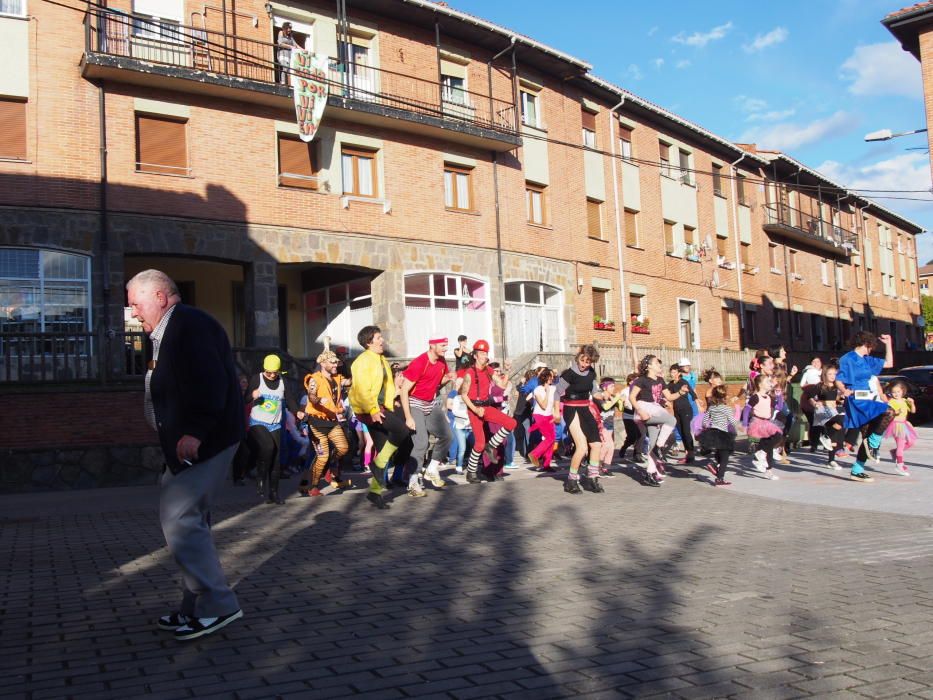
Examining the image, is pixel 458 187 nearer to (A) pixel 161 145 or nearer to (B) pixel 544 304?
(B) pixel 544 304

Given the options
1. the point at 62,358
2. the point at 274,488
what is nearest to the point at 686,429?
the point at 274,488

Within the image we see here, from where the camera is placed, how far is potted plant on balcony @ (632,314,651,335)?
93.4 ft

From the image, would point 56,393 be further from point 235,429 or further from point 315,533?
point 235,429

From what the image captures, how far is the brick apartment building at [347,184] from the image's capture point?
1695 cm

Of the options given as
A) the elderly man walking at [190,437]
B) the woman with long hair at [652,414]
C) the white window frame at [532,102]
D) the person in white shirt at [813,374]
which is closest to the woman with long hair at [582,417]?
the woman with long hair at [652,414]

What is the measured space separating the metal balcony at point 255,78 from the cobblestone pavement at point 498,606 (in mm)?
11381

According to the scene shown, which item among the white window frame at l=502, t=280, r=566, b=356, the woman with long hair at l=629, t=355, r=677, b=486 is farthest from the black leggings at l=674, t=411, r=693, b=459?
the white window frame at l=502, t=280, r=566, b=356

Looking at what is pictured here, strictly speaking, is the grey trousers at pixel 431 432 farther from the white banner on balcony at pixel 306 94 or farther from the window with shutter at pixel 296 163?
the window with shutter at pixel 296 163

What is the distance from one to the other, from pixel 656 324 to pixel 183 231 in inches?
682

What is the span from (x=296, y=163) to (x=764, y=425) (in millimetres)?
12949

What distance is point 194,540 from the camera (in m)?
4.52

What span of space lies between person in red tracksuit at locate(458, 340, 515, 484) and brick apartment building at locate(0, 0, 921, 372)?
7484 mm

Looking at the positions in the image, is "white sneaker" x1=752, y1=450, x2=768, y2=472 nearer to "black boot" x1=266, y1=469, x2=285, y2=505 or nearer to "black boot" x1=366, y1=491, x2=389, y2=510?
"black boot" x1=366, y1=491, x2=389, y2=510

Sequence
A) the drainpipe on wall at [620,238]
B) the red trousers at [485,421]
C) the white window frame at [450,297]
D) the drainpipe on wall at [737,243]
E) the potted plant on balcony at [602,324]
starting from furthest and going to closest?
1. the drainpipe on wall at [737,243]
2. the drainpipe on wall at [620,238]
3. the potted plant on balcony at [602,324]
4. the white window frame at [450,297]
5. the red trousers at [485,421]
